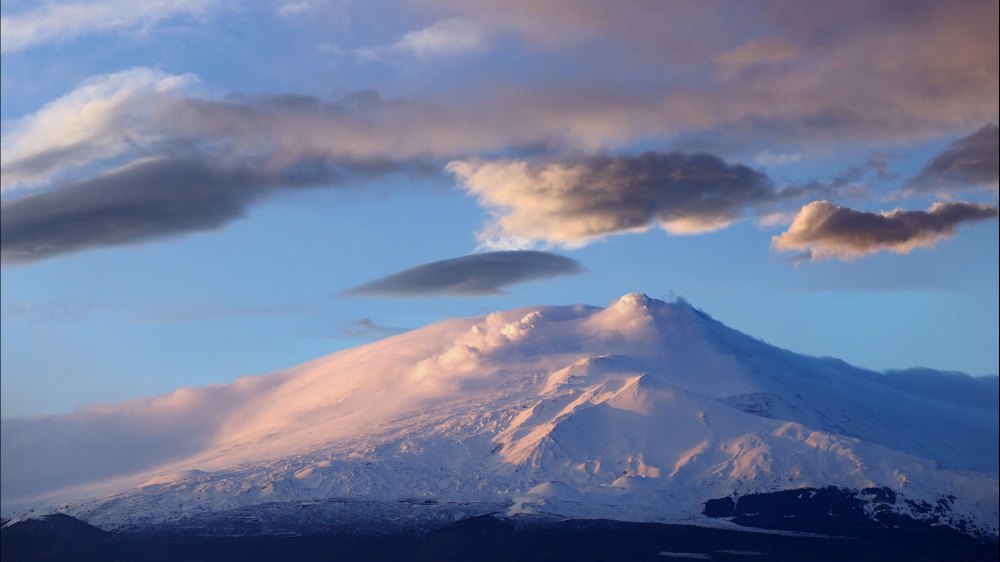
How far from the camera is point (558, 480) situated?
200 meters

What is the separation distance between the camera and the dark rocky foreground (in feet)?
565

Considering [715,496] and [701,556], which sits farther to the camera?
[715,496]

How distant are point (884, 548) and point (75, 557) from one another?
139 metres

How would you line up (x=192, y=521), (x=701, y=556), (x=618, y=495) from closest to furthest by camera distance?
1. (x=701, y=556)
2. (x=192, y=521)
3. (x=618, y=495)

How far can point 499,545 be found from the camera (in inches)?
6860

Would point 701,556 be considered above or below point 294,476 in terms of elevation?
below

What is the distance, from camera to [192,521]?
18238 cm

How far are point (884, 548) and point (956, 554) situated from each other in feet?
39.3

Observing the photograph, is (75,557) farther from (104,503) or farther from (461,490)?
(461,490)

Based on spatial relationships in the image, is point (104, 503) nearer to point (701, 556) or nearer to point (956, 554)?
point (701, 556)

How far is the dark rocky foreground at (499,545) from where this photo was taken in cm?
17212

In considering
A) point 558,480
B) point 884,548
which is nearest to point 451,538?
point 558,480

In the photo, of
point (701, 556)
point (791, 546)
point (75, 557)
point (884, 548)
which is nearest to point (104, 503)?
point (75, 557)

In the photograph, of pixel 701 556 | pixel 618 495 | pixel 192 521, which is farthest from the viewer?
pixel 618 495
